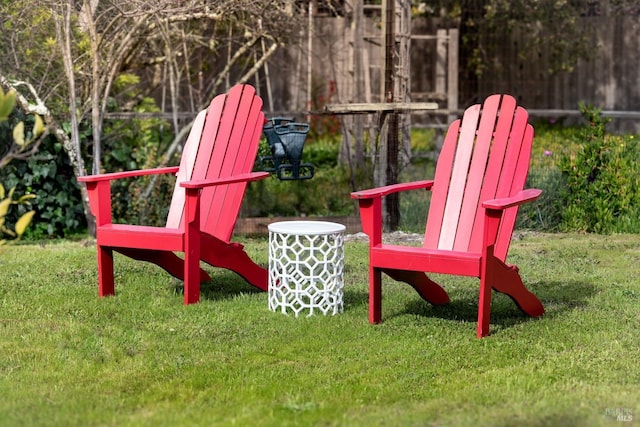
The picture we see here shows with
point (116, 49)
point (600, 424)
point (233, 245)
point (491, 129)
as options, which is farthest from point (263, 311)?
point (116, 49)

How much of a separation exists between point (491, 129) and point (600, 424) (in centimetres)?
215

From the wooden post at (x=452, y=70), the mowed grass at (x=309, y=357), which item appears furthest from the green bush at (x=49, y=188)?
the wooden post at (x=452, y=70)

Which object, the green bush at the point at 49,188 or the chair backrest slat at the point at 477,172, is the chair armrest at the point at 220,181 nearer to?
the chair backrest slat at the point at 477,172

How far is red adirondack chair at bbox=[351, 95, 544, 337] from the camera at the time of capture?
431 centimetres

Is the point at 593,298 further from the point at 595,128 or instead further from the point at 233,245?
the point at 595,128

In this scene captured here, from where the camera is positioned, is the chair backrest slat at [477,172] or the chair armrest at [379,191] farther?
the chair backrest slat at [477,172]

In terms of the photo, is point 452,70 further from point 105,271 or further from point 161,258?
point 105,271

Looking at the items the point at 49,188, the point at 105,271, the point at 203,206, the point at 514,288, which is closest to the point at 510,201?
the point at 514,288

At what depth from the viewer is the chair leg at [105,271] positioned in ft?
16.7

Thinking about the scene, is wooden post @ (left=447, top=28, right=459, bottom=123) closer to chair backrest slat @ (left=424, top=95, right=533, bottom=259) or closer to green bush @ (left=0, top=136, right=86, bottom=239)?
green bush @ (left=0, top=136, right=86, bottom=239)

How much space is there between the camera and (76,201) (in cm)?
751

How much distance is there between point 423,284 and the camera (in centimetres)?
481

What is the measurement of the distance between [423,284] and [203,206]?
1.31m

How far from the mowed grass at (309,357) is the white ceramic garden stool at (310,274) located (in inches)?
3.6
